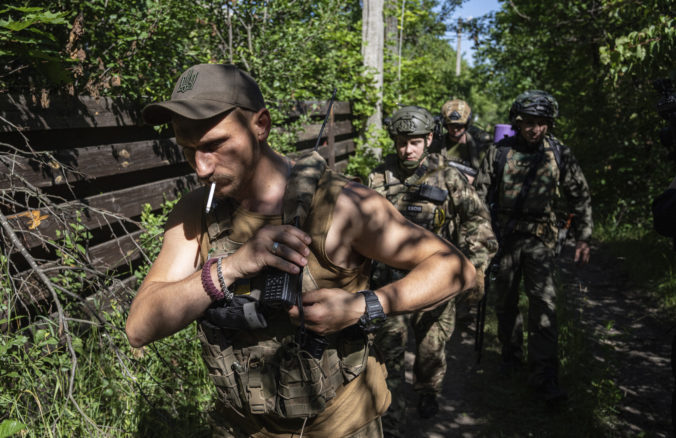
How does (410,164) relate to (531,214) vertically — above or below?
above

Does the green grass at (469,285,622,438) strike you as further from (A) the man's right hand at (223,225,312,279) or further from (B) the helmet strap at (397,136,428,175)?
(A) the man's right hand at (223,225,312,279)

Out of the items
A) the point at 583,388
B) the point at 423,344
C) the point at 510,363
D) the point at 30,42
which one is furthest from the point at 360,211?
the point at 510,363

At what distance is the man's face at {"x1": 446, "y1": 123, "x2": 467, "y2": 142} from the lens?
6.75 meters

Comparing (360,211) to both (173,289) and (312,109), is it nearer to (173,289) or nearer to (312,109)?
(173,289)

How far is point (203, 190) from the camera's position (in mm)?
1897

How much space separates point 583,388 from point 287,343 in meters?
3.55

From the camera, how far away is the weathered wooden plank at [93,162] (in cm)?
288

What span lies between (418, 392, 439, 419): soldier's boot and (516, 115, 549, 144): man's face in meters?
2.51

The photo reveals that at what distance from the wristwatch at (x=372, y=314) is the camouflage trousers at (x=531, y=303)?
3155mm

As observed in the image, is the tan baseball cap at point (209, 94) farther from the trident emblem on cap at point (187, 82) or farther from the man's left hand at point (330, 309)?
the man's left hand at point (330, 309)

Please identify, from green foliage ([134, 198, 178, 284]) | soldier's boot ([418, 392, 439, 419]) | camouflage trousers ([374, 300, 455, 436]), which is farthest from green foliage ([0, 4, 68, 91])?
soldier's boot ([418, 392, 439, 419])

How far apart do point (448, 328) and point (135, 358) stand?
96.1 inches

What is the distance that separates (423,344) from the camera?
4.06m

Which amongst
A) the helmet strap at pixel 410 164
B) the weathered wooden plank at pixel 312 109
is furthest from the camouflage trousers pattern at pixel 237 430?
the weathered wooden plank at pixel 312 109
